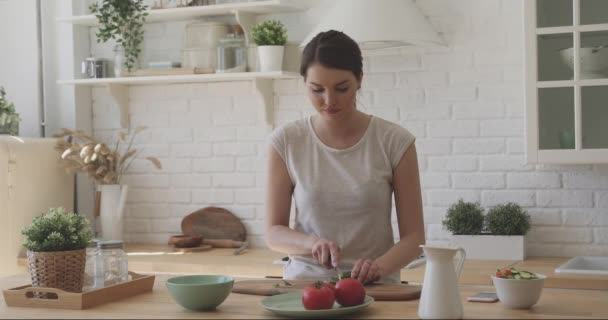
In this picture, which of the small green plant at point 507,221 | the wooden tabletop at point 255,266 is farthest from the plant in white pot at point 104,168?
the small green plant at point 507,221

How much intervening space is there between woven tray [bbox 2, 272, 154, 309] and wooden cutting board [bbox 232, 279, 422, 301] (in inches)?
11.0

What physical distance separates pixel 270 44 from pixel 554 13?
130 cm

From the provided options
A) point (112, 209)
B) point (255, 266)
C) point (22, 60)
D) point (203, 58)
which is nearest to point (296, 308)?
point (255, 266)

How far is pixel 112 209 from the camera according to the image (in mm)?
4387

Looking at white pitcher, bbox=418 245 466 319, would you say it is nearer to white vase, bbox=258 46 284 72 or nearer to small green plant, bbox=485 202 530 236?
small green plant, bbox=485 202 530 236

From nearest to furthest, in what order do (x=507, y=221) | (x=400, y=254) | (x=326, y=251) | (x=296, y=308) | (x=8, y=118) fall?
(x=296, y=308) → (x=326, y=251) → (x=400, y=254) → (x=507, y=221) → (x=8, y=118)

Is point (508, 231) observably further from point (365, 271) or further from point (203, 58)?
point (203, 58)

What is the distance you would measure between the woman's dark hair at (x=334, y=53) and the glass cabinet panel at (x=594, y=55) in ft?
4.26

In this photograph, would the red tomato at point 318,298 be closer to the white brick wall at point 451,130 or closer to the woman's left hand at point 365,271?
the woman's left hand at point 365,271

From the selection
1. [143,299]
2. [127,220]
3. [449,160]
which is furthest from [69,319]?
[127,220]

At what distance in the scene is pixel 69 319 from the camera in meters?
2.04

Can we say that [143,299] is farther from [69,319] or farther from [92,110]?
[92,110]

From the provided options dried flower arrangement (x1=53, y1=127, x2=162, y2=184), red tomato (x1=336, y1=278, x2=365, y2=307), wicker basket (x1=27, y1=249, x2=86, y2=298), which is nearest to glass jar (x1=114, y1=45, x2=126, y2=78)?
dried flower arrangement (x1=53, y1=127, x2=162, y2=184)

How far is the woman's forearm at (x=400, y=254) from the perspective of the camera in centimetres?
242
